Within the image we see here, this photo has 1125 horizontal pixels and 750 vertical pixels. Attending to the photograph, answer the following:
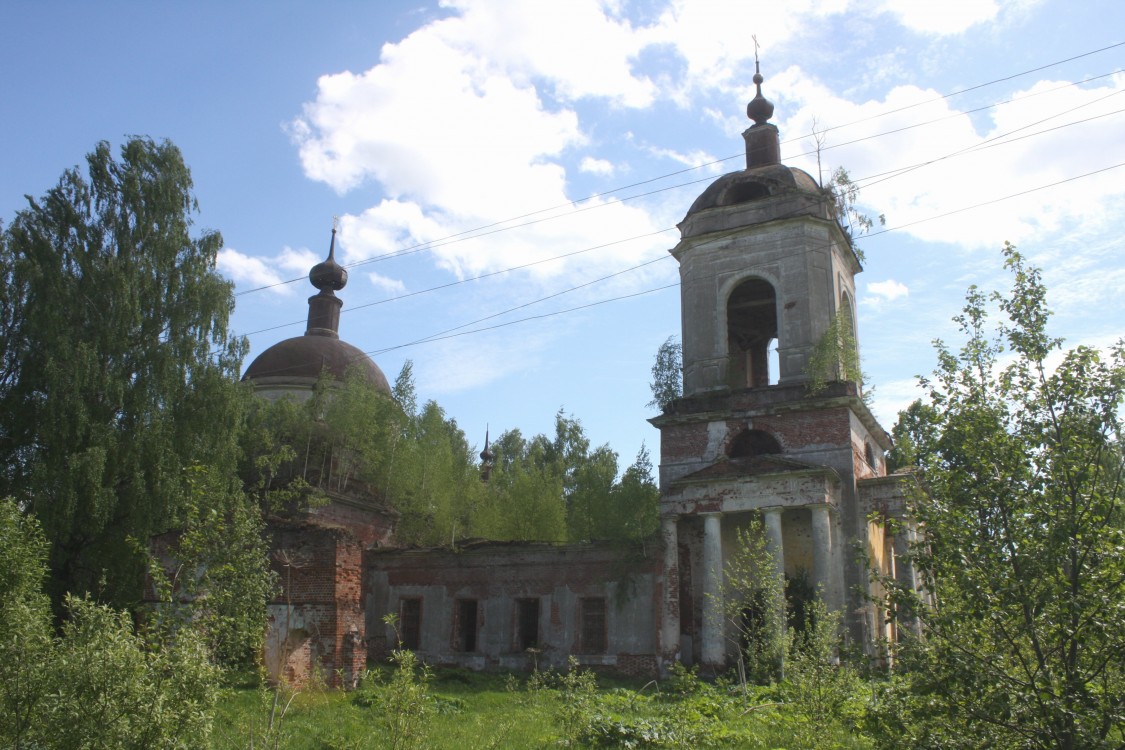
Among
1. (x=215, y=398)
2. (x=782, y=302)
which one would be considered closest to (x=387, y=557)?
(x=215, y=398)

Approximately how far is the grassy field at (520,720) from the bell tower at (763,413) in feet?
12.5

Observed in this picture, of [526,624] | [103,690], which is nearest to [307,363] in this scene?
[526,624]

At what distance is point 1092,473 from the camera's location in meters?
5.72

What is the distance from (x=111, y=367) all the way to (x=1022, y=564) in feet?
56.9

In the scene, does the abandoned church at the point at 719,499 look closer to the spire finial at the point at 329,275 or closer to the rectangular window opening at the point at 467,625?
the rectangular window opening at the point at 467,625

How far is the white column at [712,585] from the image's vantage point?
17.4 m

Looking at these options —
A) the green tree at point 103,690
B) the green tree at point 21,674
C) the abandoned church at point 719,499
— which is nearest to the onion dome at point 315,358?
the abandoned church at point 719,499

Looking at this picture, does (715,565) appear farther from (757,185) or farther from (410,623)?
(757,185)

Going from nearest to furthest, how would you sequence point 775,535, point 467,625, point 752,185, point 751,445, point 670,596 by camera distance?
point 775,535 → point 670,596 → point 751,445 → point 467,625 → point 752,185

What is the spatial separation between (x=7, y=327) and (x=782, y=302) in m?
16.9

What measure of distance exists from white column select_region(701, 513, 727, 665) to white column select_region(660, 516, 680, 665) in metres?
0.59

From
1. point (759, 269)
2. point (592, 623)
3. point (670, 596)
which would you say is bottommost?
point (592, 623)

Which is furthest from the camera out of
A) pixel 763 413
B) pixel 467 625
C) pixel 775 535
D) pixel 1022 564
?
pixel 467 625

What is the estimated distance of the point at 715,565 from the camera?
1802 cm
